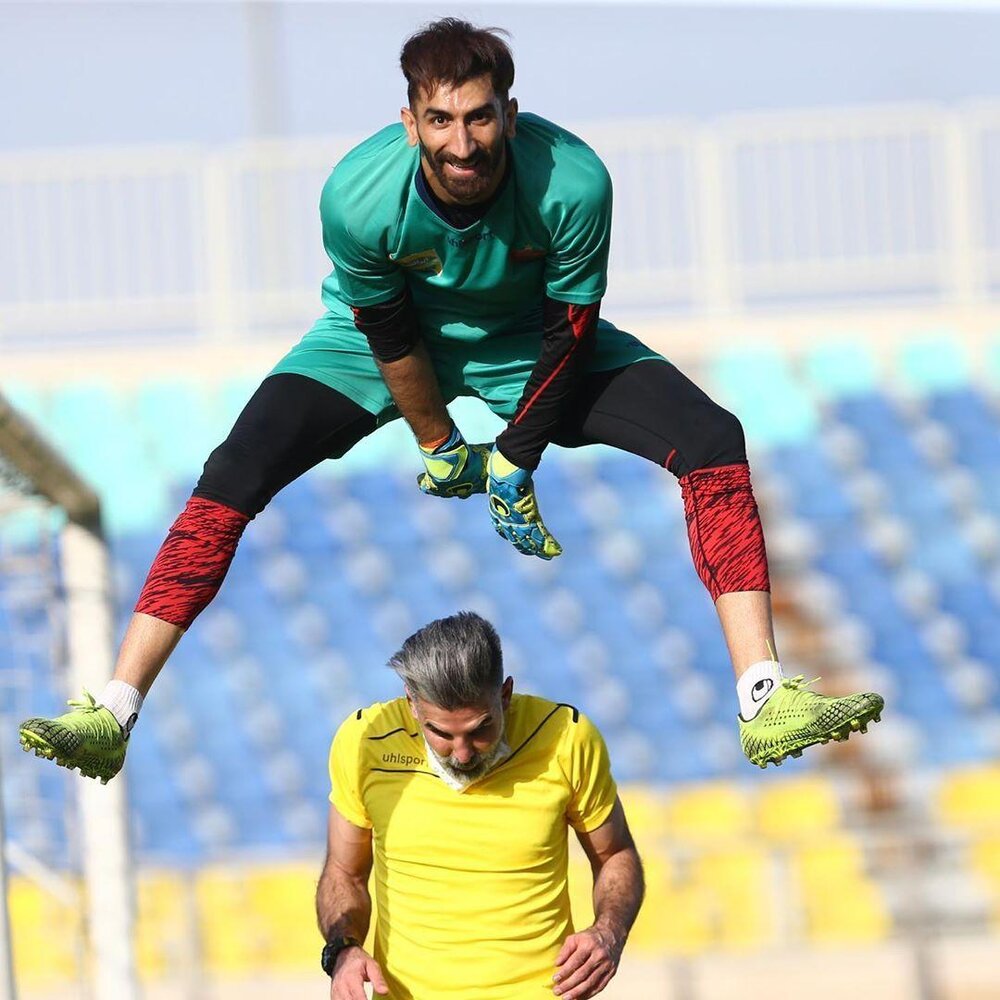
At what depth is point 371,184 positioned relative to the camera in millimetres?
3260

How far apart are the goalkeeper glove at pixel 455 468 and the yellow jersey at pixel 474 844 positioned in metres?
0.46

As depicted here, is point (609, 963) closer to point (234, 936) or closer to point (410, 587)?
point (234, 936)

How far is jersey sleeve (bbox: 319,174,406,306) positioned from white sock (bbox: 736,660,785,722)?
911 mm

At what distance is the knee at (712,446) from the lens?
11.0 ft

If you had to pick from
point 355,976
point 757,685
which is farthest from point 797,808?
point 757,685

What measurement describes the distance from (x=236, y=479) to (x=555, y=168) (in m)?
0.79

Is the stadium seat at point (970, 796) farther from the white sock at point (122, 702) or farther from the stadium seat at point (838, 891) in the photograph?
the white sock at point (122, 702)

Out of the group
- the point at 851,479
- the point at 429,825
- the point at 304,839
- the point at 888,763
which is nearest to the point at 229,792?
the point at 304,839

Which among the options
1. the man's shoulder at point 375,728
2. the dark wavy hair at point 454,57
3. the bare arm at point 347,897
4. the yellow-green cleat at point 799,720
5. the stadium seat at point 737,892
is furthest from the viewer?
the stadium seat at point 737,892

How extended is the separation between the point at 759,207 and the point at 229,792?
466cm

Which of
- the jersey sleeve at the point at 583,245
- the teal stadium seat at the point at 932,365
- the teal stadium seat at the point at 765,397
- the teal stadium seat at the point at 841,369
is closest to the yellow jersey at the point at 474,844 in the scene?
the jersey sleeve at the point at 583,245

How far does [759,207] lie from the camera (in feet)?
37.2

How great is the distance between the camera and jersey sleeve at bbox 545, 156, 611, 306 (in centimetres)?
326

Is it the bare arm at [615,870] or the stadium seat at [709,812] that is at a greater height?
the stadium seat at [709,812]
